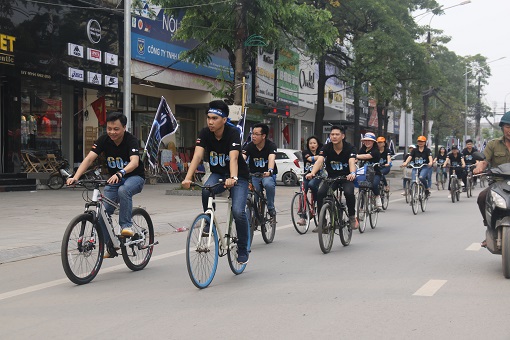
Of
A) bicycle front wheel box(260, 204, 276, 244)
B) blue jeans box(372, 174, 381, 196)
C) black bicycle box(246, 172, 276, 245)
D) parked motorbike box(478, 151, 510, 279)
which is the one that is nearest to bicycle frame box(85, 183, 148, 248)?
black bicycle box(246, 172, 276, 245)

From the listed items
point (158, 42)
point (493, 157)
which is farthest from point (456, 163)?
point (493, 157)

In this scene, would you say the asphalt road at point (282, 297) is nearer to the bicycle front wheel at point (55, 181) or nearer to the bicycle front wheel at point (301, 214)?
the bicycle front wheel at point (301, 214)

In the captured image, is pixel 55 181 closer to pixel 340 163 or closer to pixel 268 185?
pixel 268 185

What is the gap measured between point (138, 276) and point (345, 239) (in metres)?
3.53

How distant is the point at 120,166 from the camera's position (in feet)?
24.7

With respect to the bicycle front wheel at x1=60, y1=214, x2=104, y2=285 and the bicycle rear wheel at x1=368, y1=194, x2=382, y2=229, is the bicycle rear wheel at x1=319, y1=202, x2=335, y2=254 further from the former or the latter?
the bicycle rear wheel at x1=368, y1=194, x2=382, y2=229

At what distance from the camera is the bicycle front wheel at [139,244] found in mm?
7473

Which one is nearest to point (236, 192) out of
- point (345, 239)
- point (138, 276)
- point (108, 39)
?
point (138, 276)

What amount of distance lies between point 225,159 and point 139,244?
4.93 feet

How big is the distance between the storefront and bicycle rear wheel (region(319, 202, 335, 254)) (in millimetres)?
12473

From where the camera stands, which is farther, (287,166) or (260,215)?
(287,166)

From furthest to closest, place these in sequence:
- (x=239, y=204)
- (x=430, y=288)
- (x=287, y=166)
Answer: (x=287, y=166) < (x=239, y=204) < (x=430, y=288)

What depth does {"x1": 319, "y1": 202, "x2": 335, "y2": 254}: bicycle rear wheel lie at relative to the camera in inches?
341

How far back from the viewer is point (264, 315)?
5.45m
